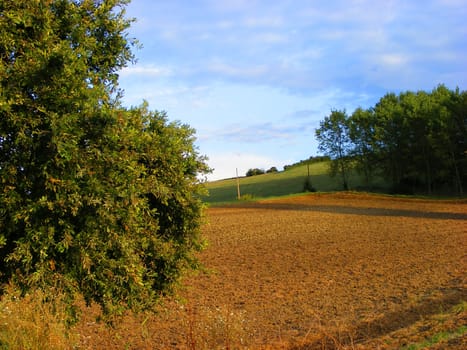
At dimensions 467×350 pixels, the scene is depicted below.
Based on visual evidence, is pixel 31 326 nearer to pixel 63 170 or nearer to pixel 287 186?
pixel 63 170

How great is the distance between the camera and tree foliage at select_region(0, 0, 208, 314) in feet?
22.4

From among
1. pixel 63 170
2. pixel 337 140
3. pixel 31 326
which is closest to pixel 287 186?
pixel 337 140

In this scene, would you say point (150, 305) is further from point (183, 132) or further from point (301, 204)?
point (301, 204)

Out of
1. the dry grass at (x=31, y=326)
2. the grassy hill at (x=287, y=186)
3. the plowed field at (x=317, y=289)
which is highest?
the grassy hill at (x=287, y=186)

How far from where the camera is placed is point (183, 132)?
32.5ft

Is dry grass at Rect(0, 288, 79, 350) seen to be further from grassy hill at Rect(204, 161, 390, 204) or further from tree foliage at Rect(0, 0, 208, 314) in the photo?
grassy hill at Rect(204, 161, 390, 204)

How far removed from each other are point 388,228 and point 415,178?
3259 cm

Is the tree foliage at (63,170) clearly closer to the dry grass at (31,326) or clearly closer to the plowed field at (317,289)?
the dry grass at (31,326)

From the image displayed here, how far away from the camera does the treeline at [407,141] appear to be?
5447cm

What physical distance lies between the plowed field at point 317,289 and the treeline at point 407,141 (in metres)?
20.1

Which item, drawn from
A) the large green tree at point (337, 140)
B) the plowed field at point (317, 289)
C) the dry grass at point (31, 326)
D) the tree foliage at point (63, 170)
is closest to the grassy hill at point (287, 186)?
the large green tree at point (337, 140)

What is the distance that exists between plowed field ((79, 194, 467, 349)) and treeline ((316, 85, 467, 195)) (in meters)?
20.1

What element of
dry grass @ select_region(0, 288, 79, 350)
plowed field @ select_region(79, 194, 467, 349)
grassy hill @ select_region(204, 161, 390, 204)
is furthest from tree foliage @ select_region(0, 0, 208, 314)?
grassy hill @ select_region(204, 161, 390, 204)

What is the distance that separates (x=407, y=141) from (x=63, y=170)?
191 ft
